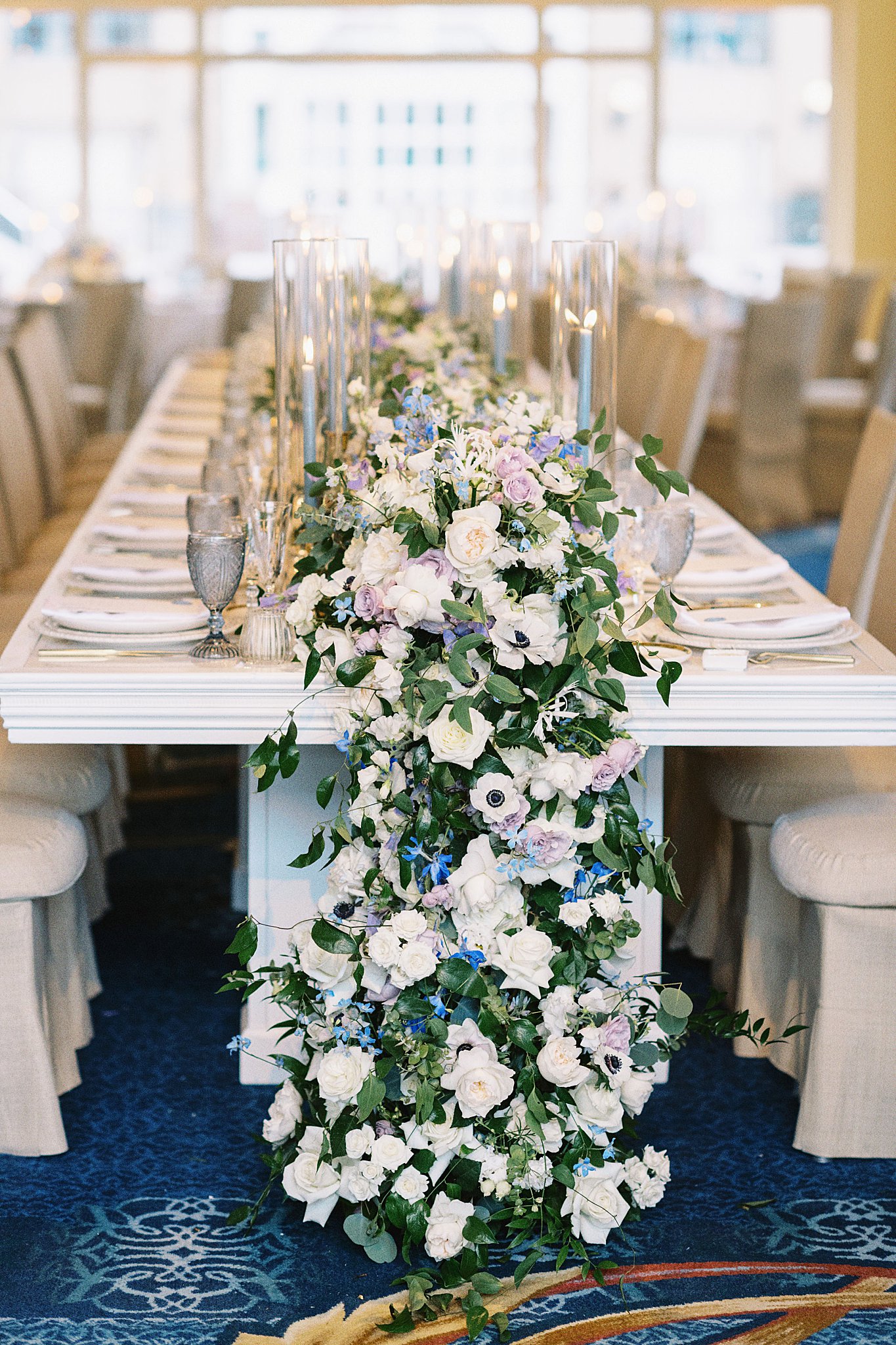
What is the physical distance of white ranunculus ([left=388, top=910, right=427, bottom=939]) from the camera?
2.03 m

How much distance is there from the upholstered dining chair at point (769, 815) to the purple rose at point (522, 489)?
894 millimetres

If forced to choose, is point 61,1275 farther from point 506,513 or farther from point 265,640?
point 506,513

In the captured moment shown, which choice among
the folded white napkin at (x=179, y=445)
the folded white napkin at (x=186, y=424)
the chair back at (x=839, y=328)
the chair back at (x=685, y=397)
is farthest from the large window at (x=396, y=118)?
the folded white napkin at (x=179, y=445)

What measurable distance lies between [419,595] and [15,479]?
8.86 ft

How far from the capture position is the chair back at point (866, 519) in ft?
10.4

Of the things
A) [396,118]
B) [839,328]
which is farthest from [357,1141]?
[396,118]

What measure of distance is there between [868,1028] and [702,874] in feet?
2.56

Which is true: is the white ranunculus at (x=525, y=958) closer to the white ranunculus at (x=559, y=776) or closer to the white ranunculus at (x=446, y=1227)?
the white ranunculus at (x=559, y=776)

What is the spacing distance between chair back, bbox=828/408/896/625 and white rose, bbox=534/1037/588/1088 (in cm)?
134

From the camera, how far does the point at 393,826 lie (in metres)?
2.08

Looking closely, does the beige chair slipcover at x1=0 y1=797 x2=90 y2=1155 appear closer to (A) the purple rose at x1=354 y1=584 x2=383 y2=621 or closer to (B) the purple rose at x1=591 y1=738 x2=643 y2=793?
(A) the purple rose at x1=354 y1=584 x2=383 y2=621

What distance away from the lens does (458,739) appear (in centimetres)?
197

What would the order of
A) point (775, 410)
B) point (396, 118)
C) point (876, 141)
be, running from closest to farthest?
point (775, 410) → point (876, 141) → point (396, 118)

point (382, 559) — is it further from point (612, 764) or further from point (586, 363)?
point (586, 363)
